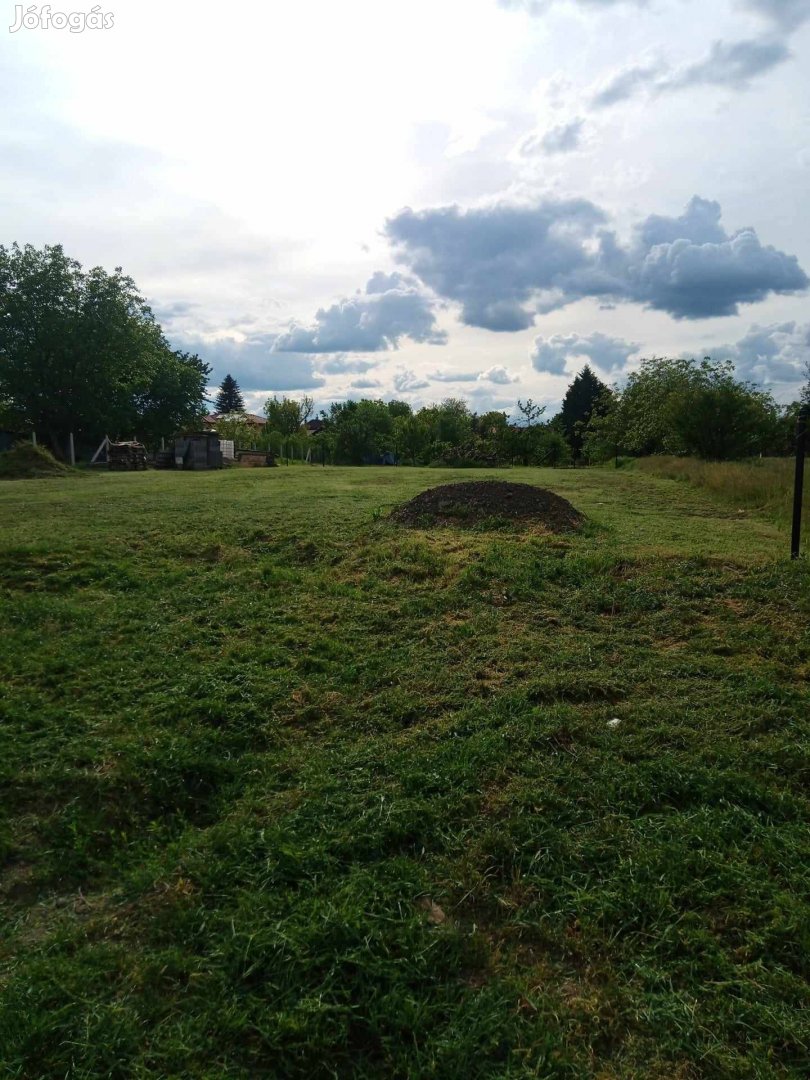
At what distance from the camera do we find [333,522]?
8469mm

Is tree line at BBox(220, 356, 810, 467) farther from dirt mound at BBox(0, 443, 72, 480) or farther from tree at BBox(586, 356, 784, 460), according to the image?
dirt mound at BBox(0, 443, 72, 480)

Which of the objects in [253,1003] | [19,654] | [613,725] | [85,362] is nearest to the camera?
[253,1003]

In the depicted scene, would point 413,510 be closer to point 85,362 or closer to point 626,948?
point 626,948

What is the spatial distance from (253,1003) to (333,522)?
21.9ft

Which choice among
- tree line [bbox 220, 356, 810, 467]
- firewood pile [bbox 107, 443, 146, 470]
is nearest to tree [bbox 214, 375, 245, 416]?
tree line [bbox 220, 356, 810, 467]

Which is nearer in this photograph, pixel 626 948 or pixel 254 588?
pixel 626 948

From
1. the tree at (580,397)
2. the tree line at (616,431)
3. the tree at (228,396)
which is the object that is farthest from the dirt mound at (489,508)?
the tree at (228,396)

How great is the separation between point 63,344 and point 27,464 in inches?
505

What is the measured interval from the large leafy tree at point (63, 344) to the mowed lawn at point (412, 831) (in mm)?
27890

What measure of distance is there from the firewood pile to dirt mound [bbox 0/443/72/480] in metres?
5.88

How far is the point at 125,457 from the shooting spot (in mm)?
26062

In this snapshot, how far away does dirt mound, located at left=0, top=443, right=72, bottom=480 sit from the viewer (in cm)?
1833

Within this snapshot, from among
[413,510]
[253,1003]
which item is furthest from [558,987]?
[413,510]

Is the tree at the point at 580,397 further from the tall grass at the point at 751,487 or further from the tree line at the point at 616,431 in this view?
the tall grass at the point at 751,487
